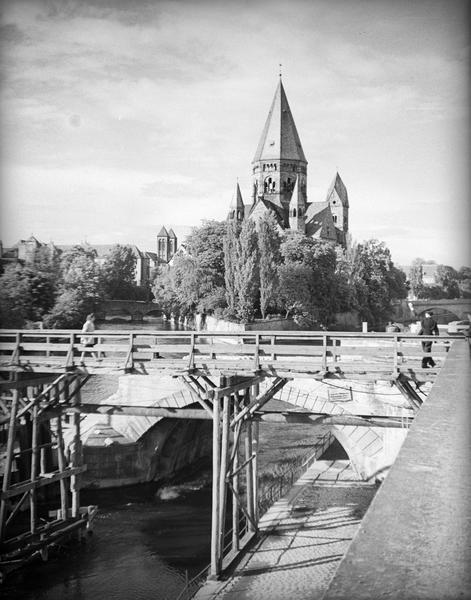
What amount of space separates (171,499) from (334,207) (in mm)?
97799

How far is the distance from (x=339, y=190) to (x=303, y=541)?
4075 inches

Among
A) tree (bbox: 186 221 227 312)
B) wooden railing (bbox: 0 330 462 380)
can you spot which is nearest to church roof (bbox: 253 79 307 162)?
tree (bbox: 186 221 227 312)

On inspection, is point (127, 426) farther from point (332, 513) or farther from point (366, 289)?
point (366, 289)

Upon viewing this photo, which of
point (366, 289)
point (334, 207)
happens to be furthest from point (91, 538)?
point (334, 207)

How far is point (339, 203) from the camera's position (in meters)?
112

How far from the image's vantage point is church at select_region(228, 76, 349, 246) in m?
96.7

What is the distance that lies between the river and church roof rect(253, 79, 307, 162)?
86090 millimetres

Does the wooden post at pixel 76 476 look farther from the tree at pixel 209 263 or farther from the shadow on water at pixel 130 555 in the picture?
the tree at pixel 209 263

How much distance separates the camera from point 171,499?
17.9 metres

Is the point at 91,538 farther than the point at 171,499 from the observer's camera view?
No

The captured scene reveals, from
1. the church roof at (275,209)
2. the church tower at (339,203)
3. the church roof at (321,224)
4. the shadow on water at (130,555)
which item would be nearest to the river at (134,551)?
the shadow on water at (130,555)

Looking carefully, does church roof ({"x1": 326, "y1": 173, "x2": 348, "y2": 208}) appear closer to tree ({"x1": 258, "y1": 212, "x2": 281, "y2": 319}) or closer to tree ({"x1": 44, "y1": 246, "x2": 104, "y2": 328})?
tree ({"x1": 258, "y1": 212, "x2": 281, "y2": 319})

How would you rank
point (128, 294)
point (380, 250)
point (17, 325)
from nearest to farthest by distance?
point (17, 325)
point (380, 250)
point (128, 294)

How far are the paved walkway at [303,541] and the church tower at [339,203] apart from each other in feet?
313
